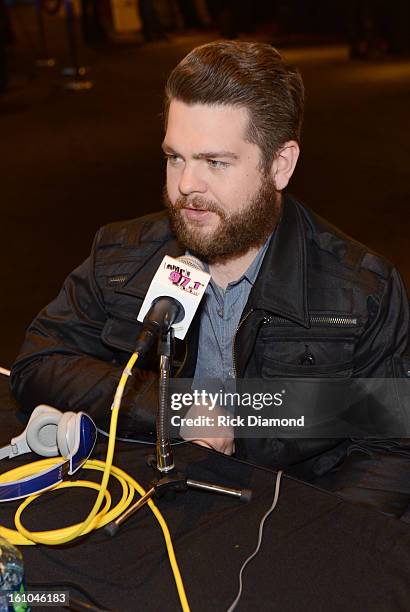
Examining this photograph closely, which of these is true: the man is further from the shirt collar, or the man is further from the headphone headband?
the headphone headband

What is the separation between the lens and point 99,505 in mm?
1506

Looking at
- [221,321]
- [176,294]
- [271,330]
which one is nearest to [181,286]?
[176,294]

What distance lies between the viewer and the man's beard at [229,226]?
1.85 m

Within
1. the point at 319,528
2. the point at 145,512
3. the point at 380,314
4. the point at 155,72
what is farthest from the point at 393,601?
the point at 155,72

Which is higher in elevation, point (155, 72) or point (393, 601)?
point (393, 601)

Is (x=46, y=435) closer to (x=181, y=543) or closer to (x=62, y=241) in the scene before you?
(x=181, y=543)

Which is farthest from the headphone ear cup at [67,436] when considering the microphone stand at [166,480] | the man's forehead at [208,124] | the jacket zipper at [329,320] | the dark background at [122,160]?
the dark background at [122,160]

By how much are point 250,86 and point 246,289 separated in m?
0.44

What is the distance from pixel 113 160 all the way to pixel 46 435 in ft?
16.4

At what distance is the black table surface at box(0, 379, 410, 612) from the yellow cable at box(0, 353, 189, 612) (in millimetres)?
14

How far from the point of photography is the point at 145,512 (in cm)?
159

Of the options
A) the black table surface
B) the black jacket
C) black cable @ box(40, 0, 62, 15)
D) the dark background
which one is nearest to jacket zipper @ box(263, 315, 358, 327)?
the black jacket

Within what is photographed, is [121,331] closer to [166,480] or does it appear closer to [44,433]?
[44,433]

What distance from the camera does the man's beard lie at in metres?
1.85
